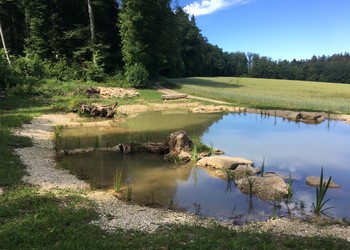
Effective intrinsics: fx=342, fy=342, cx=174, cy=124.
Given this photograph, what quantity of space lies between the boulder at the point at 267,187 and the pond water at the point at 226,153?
0.89 feet

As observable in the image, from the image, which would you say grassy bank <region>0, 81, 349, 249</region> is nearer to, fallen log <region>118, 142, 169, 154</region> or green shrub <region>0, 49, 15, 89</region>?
fallen log <region>118, 142, 169, 154</region>

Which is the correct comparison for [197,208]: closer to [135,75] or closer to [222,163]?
[222,163]

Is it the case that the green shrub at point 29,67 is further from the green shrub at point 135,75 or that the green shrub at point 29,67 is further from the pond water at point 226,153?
the pond water at point 226,153

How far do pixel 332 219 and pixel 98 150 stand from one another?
1060cm

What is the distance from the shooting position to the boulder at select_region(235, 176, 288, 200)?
10.7 meters

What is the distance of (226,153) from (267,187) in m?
5.57

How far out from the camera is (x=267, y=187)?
11.0m

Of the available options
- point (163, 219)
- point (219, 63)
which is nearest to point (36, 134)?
point (163, 219)

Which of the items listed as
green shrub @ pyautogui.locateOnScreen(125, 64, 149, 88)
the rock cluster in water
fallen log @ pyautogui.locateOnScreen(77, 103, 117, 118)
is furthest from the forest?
the rock cluster in water

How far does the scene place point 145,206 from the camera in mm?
9719

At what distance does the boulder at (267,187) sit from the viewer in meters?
10.7

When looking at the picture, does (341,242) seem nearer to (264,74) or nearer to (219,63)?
(219,63)

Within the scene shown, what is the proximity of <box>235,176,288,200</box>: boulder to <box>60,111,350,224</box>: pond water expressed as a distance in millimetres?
270

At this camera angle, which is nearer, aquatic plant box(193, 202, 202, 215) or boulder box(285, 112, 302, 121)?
aquatic plant box(193, 202, 202, 215)
